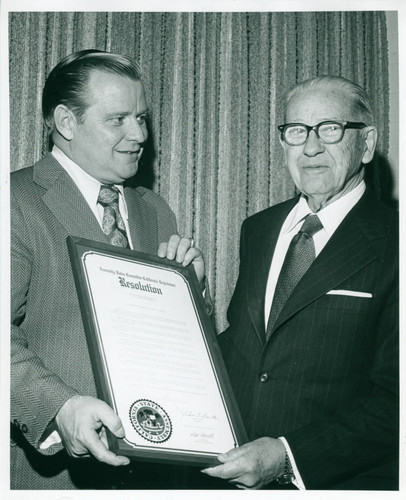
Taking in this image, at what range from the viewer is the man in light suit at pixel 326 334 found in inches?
64.7

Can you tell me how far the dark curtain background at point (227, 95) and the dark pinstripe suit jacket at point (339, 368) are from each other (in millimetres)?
568

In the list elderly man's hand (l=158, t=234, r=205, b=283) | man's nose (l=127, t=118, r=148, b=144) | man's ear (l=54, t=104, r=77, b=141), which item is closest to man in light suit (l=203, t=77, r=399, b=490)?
elderly man's hand (l=158, t=234, r=205, b=283)

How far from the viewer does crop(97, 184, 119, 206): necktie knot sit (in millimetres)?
1853

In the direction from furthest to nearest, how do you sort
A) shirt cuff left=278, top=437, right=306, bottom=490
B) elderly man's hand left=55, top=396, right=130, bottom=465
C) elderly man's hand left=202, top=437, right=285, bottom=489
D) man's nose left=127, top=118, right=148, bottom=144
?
man's nose left=127, top=118, right=148, bottom=144 < shirt cuff left=278, top=437, right=306, bottom=490 < elderly man's hand left=202, top=437, right=285, bottom=489 < elderly man's hand left=55, top=396, right=130, bottom=465

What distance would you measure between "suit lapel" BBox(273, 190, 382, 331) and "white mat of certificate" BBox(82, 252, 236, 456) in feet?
0.86

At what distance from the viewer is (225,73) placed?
224cm

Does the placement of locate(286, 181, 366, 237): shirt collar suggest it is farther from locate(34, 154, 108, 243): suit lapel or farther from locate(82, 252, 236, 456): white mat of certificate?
locate(34, 154, 108, 243): suit lapel

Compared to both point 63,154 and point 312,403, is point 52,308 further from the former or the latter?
point 312,403

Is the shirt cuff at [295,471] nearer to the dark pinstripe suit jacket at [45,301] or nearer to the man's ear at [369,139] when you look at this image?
the dark pinstripe suit jacket at [45,301]

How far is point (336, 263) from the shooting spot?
1.72 m

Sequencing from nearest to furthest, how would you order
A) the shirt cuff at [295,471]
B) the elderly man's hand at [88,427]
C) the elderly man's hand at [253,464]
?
1. the elderly man's hand at [88,427]
2. the elderly man's hand at [253,464]
3. the shirt cuff at [295,471]

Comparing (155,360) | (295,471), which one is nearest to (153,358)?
(155,360)

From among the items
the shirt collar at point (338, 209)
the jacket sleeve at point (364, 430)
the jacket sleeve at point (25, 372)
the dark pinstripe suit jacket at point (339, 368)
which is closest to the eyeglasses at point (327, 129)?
the shirt collar at point (338, 209)
